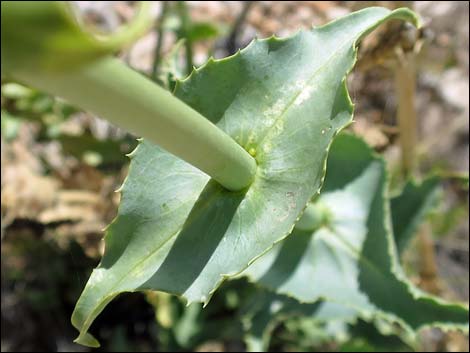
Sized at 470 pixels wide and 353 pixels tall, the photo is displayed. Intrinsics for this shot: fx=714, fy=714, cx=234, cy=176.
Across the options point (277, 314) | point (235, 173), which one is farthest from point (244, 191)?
point (277, 314)

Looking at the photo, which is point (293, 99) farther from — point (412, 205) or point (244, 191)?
point (412, 205)

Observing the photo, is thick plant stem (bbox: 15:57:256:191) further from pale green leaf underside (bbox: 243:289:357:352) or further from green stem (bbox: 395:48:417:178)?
green stem (bbox: 395:48:417:178)

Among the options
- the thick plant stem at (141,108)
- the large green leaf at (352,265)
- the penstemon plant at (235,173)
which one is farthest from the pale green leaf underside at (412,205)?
the thick plant stem at (141,108)

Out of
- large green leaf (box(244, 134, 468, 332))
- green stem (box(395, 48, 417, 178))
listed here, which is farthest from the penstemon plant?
green stem (box(395, 48, 417, 178))

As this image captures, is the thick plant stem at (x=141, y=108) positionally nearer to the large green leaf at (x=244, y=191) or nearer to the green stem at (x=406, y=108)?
the large green leaf at (x=244, y=191)

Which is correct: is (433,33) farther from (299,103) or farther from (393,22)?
(299,103)

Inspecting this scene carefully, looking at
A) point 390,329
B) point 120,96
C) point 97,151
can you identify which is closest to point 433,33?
point 390,329
